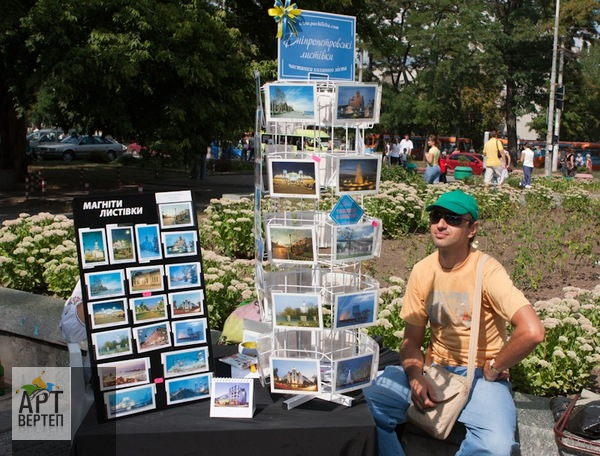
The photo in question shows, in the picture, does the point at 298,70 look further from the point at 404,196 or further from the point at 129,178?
the point at 129,178

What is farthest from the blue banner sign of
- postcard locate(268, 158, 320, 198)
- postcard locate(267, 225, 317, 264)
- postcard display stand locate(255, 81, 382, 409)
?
postcard locate(267, 225, 317, 264)

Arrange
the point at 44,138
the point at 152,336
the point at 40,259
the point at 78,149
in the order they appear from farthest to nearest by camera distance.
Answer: the point at 44,138, the point at 78,149, the point at 40,259, the point at 152,336

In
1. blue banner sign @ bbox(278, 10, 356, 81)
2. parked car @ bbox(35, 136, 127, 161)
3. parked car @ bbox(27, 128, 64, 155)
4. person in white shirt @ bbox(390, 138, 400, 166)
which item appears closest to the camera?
blue banner sign @ bbox(278, 10, 356, 81)

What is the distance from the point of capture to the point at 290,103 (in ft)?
12.4

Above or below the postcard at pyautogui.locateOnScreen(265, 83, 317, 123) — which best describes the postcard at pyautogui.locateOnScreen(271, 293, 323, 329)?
below

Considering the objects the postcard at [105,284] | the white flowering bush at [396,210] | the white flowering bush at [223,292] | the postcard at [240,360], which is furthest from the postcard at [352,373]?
the white flowering bush at [396,210]

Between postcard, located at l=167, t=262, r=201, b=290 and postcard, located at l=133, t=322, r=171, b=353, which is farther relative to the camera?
postcard, located at l=167, t=262, r=201, b=290

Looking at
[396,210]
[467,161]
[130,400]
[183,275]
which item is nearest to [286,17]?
[183,275]

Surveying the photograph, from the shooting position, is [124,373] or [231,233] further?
[231,233]

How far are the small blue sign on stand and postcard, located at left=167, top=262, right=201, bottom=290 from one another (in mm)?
756

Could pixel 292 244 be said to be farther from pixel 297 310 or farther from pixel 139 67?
pixel 139 67

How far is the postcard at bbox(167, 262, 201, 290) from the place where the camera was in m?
3.67

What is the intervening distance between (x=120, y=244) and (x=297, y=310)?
3.05 feet

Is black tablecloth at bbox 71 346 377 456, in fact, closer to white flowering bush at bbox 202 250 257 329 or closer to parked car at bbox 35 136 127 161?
white flowering bush at bbox 202 250 257 329
